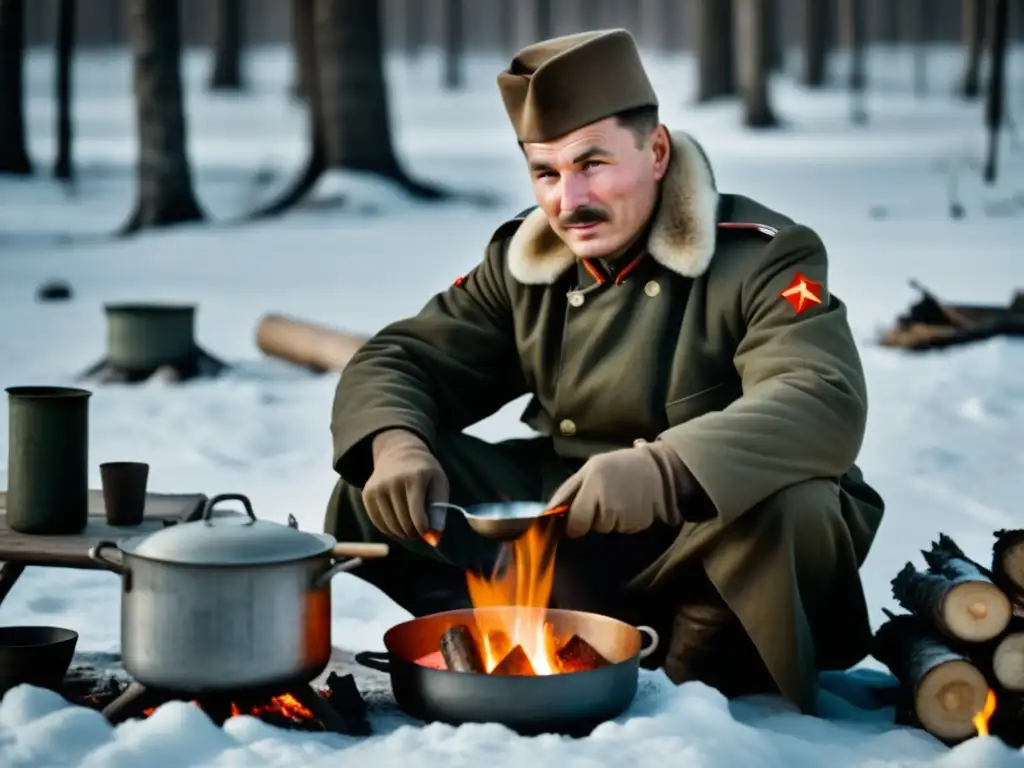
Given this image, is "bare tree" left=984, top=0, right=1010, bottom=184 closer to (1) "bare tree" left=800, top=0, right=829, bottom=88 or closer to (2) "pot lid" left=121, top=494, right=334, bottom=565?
(1) "bare tree" left=800, top=0, right=829, bottom=88

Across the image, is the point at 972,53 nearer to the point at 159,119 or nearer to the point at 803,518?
the point at 159,119

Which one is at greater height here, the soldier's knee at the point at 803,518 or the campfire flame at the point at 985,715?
the soldier's knee at the point at 803,518

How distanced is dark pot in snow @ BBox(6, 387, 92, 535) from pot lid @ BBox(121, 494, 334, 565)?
2.02 ft

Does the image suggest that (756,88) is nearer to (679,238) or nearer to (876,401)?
(876,401)

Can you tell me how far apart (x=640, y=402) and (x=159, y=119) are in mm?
12369

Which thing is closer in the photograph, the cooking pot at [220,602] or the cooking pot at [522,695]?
the cooking pot at [220,602]

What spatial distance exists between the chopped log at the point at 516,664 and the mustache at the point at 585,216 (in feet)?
3.36

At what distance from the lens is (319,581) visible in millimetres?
3479

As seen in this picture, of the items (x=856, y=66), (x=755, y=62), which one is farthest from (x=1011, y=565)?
(x=856, y=66)

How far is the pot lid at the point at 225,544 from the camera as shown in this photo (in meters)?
3.34

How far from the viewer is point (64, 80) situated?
1852cm

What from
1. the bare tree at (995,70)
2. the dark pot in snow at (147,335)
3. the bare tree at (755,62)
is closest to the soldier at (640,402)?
the dark pot in snow at (147,335)

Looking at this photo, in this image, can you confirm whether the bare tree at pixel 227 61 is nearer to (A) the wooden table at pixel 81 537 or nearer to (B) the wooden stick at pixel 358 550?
(A) the wooden table at pixel 81 537

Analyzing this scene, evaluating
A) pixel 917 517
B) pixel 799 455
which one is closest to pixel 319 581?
pixel 799 455
